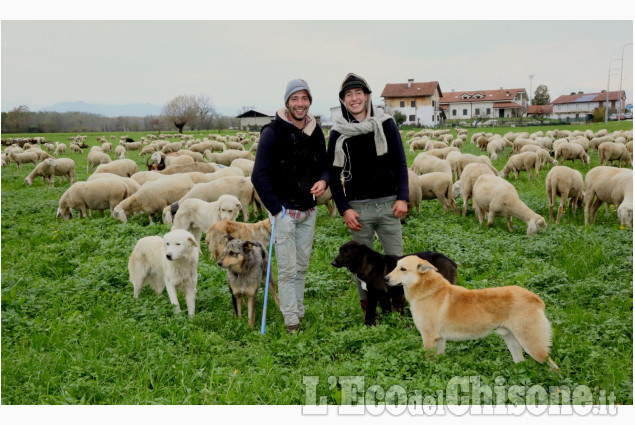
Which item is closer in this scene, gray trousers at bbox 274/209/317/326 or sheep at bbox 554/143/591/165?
gray trousers at bbox 274/209/317/326

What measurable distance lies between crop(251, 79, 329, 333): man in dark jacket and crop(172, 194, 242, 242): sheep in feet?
14.2

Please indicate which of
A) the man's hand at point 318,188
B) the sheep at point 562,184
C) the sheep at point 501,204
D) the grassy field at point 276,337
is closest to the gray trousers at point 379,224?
the man's hand at point 318,188

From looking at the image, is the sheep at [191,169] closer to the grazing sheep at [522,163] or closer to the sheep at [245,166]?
the sheep at [245,166]

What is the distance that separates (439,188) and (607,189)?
376 cm

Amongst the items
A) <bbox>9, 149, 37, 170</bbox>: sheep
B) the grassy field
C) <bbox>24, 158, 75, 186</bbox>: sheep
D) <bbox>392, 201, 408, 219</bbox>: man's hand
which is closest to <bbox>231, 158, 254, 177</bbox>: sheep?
the grassy field

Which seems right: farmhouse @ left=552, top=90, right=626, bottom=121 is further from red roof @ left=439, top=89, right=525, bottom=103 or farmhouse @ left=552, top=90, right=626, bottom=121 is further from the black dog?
the black dog

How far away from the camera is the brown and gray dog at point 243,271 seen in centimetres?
563

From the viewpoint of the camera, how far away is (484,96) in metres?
92.1

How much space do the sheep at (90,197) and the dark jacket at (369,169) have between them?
30.7ft

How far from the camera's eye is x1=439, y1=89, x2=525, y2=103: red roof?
9100cm

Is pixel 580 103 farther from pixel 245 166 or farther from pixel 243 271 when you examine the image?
pixel 243 271

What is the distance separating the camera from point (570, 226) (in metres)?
10.1
